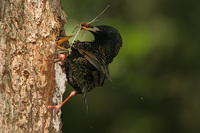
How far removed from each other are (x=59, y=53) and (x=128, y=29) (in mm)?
→ 1942

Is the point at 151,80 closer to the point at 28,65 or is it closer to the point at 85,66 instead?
the point at 85,66

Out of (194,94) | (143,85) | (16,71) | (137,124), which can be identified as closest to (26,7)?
(16,71)

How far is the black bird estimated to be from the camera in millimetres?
3527

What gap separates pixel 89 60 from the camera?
11.2ft

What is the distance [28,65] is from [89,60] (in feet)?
2.59

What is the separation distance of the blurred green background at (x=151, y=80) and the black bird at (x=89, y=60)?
1.30 metres

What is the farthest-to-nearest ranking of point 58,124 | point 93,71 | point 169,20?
point 169,20 < point 93,71 < point 58,124

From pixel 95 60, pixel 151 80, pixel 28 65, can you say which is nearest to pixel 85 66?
pixel 95 60

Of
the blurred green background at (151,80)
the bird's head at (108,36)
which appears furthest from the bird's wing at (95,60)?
the blurred green background at (151,80)

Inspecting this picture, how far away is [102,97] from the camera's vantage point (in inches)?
227

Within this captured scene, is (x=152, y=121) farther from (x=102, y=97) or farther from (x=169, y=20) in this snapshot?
(x=169, y=20)

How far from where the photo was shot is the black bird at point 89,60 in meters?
3.53

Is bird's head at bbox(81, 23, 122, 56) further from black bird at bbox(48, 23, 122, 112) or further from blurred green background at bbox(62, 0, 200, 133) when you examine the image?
blurred green background at bbox(62, 0, 200, 133)

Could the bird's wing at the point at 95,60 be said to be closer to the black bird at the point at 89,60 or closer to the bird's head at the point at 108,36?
the black bird at the point at 89,60
